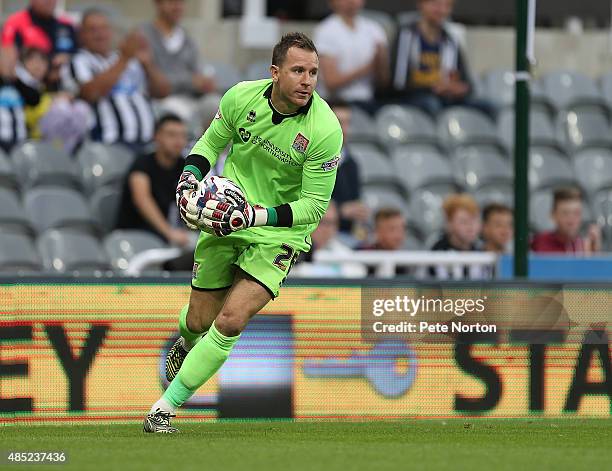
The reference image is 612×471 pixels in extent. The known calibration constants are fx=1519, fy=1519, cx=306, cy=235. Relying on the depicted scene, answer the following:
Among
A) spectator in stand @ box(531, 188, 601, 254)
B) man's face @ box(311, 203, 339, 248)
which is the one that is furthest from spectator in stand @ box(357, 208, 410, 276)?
spectator in stand @ box(531, 188, 601, 254)

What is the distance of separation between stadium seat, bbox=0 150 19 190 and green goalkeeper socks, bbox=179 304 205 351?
4050 mm

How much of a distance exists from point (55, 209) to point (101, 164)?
74cm

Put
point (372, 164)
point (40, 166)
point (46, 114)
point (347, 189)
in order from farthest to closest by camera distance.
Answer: point (372, 164), point (347, 189), point (46, 114), point (40, 166)

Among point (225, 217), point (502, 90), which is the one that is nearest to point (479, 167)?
point (502, 90)

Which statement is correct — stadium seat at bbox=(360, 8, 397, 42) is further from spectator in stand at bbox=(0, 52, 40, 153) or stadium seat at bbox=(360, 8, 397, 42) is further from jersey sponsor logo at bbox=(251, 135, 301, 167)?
jersey sponsor logo at bbox=(251, 135, 301, 167)

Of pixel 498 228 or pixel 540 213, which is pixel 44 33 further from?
pixel 540 213

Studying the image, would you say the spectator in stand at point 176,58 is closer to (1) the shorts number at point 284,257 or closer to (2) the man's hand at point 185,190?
(1) the shorts number at point 284,257

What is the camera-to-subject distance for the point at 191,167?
9.04 metres

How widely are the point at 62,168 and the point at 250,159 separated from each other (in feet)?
15.5

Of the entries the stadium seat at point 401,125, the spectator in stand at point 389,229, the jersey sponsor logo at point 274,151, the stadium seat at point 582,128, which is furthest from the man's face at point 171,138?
the stadium seat at point 582,128

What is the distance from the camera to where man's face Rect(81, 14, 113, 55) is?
1445cm

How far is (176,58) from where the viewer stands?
15336 mm

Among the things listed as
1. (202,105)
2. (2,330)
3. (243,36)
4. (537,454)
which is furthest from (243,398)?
(243,36)

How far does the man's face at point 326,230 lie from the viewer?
42.1 feet
